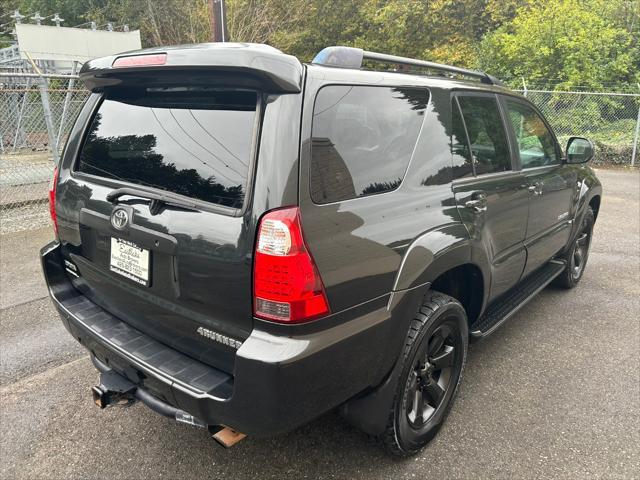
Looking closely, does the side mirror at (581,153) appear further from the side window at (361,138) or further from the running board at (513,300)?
the side window at (361,138)

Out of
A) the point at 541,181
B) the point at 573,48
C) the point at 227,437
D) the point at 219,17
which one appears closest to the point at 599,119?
the point at 573,48

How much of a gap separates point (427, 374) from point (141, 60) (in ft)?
6.46

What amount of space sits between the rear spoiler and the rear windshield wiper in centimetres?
47

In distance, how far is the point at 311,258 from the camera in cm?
170

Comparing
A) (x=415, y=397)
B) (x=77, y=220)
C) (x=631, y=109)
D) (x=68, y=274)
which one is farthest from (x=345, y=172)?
(x=631, y=109)

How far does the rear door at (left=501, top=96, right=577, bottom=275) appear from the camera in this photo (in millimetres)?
3281

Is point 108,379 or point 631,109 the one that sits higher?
point 631,109

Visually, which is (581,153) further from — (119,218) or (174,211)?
(119,218)

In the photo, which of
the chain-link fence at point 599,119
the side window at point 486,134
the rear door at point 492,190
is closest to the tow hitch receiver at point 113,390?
the rear door at point 492,190

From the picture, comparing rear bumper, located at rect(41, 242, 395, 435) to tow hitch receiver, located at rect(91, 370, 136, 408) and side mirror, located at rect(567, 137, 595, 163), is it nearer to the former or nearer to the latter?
tow hitch receiver, located at rect(91, 370, 136, 408)

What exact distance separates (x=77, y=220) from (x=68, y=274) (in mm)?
449

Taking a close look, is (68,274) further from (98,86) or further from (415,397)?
(415,397)

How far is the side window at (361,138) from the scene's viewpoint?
1.79 metres

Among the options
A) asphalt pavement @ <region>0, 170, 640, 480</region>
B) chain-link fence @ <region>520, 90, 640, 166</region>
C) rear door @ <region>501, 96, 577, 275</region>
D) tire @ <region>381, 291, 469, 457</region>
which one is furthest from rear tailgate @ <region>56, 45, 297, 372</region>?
chain-link fence @ <region>520, 90, 640, 166</region>
